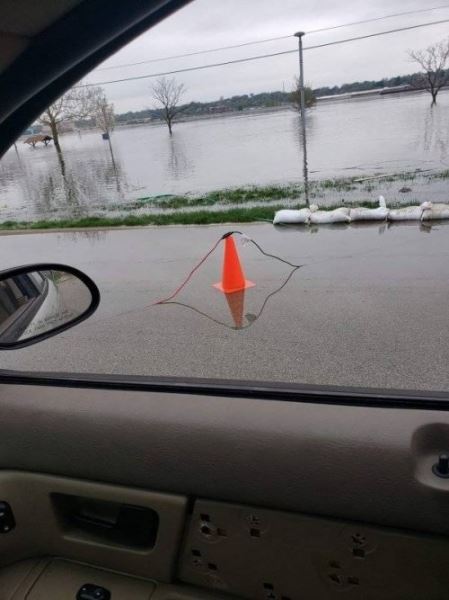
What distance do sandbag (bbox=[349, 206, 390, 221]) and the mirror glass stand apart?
277 inches

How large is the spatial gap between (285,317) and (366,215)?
4.44 metres

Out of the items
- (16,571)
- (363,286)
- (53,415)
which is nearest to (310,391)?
(53,415)

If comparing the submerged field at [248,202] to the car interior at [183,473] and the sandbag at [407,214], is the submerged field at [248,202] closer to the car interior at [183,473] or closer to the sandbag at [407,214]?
the sandbag at [407,214]

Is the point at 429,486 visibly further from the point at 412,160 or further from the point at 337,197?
the point at 412,160

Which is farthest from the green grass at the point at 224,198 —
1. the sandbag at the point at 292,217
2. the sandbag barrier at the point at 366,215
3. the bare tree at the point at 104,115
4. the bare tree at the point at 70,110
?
the bare tree at the point at 70,110

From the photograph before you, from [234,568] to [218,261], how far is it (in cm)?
544

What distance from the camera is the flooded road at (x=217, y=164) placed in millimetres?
14320

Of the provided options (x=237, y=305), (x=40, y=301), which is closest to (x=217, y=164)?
(x=237, y=305)

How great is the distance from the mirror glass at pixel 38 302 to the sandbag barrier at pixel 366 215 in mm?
6956

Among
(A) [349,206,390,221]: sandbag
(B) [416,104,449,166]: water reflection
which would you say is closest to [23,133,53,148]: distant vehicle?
(A) [349,206,390,221]: sandbag

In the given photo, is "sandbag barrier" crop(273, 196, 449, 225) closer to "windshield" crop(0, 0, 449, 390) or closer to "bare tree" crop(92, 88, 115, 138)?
"windshield" crop(0, 0, 449, 390)

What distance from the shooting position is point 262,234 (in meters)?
8.26

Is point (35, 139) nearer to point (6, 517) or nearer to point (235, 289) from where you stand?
point (6, 517)

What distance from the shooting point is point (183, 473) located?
5.25 feet
